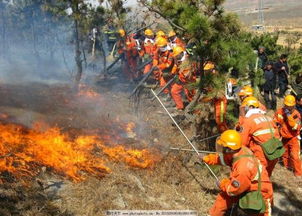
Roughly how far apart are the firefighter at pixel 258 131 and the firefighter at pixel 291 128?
1.77m

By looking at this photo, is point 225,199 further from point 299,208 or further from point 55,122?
point 55,122

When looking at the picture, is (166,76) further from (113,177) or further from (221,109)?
(113,177)

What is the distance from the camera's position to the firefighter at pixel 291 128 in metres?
7.45

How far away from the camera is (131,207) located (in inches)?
230

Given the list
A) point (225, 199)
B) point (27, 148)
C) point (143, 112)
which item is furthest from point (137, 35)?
point (225, 199)

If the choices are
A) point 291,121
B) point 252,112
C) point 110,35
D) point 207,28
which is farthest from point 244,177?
point 110,35

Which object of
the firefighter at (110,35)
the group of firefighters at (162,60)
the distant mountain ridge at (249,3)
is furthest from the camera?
the distant mountain ridge at (249,3)

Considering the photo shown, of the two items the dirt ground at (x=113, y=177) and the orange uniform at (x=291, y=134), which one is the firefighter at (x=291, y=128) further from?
the dirt ground at (x=113, y=177)

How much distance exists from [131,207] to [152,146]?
2115 mm

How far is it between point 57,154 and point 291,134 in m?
4.84

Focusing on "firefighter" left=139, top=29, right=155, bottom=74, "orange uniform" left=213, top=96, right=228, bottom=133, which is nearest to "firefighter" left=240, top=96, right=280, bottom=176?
"orange uniform" left=213, top=96, right=228, bottom=133

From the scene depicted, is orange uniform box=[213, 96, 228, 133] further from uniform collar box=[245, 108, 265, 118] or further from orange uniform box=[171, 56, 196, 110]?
uniform collar box=[245, 108, 265, 118]

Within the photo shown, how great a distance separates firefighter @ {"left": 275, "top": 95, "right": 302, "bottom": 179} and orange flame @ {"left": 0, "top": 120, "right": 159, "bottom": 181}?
285cm

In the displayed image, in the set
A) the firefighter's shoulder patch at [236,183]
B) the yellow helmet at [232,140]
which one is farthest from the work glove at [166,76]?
the firefighter's shoulder patch at [236,183]
